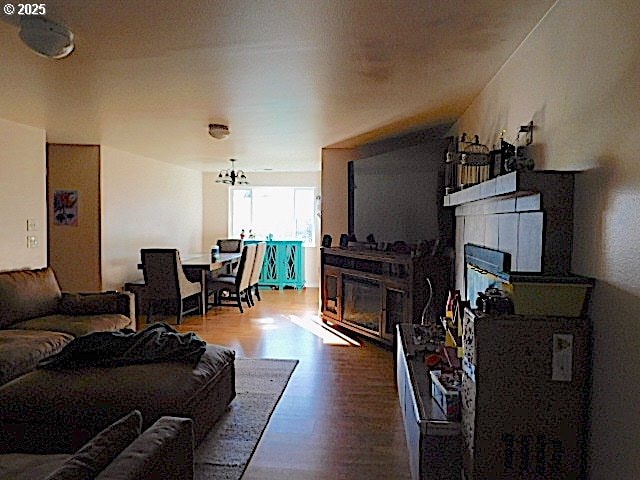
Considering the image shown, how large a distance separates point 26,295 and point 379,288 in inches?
127

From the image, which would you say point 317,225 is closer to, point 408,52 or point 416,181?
point 416,181

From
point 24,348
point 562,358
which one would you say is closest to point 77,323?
point 24,348

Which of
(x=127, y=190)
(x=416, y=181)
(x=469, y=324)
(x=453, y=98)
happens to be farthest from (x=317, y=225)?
(x=469, y=324)

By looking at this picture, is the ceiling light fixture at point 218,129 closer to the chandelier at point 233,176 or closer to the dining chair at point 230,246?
the chandelier at point 233,176

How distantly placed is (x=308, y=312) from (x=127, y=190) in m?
2.99

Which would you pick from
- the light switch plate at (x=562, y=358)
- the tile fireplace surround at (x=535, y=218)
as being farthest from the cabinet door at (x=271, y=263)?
the light switch plate at (x=562, y=358)

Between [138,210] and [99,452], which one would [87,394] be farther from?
[138,210]

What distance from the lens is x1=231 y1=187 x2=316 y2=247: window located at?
1019 centimetres

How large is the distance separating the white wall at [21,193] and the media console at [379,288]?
317 centimetres

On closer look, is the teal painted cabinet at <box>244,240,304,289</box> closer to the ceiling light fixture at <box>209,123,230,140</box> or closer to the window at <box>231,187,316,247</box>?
the window at <box>231,187,316,247</box>

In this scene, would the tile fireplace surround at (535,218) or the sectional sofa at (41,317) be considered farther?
the sectional sofa at (41,317)

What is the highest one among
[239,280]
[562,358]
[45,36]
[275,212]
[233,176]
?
[45,36]

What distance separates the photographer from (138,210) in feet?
24.8

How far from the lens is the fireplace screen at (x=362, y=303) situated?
5.51 metres
